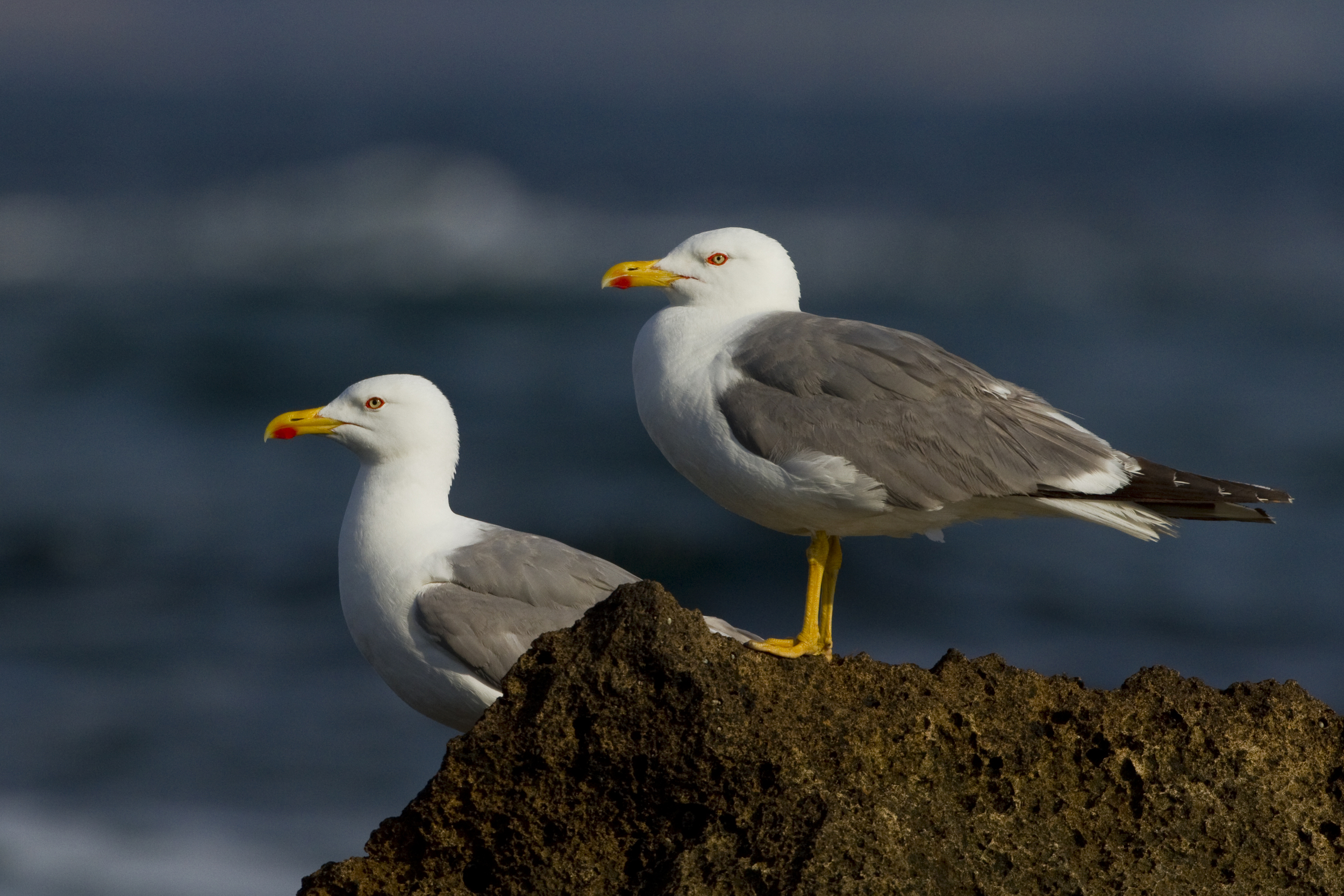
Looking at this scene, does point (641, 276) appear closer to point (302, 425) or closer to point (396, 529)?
point (396, 529)

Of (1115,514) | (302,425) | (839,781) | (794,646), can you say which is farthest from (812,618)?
(302,425)

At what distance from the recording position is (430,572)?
7.06m

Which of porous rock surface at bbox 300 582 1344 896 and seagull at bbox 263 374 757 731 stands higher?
seagull at bbox 263 374 757 731

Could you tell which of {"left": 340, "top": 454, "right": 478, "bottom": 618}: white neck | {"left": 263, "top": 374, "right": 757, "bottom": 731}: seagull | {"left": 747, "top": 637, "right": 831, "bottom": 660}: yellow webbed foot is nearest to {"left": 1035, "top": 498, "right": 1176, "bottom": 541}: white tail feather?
{"left": 747, "top": 637, "right": 831, "bottom": 660}: yellow webbed foot

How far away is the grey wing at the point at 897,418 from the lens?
6.63m

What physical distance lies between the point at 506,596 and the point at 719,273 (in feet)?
5.72

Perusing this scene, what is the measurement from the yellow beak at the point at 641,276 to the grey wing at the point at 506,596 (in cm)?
123

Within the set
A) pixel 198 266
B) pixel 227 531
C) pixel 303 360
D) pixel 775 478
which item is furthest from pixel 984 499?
pixel 198 266

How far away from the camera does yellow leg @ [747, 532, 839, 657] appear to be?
20.4ft

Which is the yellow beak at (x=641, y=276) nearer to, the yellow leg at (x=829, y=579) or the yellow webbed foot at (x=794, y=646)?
the yellow leg at (x=829, y=579)

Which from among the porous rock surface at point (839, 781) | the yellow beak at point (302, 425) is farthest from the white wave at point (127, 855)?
the porous rock surface at point (839, 781)

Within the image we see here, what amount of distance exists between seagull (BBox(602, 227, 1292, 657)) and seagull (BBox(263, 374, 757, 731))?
620 mm

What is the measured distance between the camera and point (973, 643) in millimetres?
16281

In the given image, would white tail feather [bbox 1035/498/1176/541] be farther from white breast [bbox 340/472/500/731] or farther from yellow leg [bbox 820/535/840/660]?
white breast [bbox 340/472/500/731]
